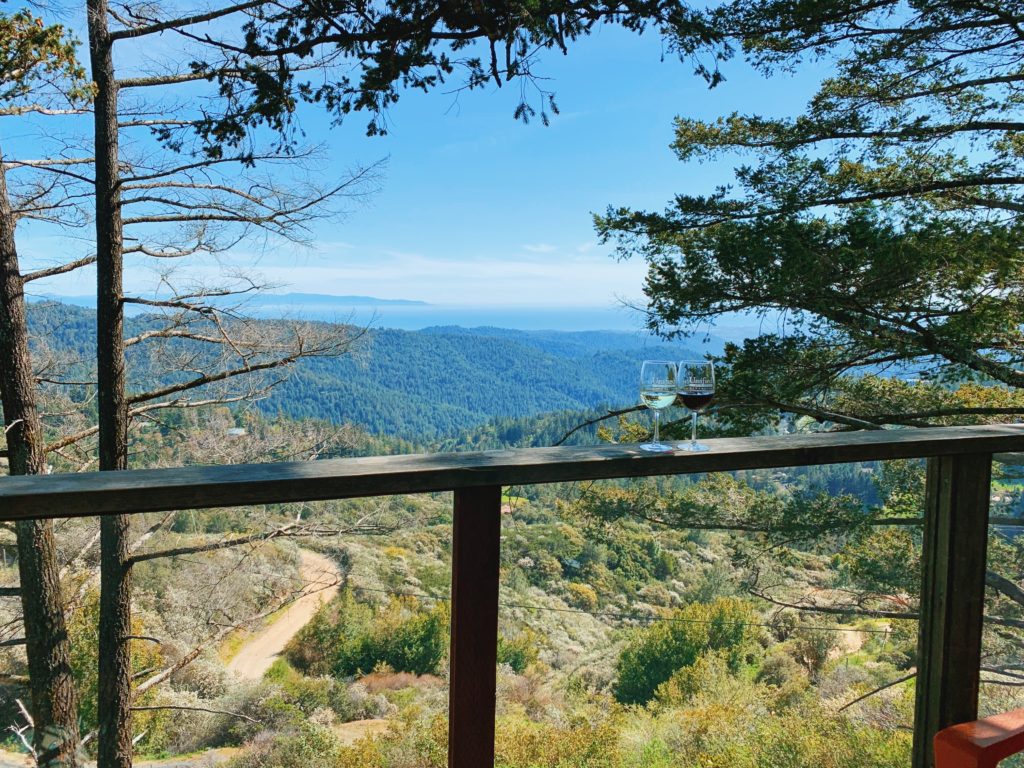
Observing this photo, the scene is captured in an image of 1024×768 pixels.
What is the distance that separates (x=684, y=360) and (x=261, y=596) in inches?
33.3

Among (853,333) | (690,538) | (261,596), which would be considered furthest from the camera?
(853,333)

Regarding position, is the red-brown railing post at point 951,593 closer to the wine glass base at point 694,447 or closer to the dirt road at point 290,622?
the wine glass base at point 694,447

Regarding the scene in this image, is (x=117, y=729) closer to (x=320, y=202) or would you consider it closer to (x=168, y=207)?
(x=168, y=207)

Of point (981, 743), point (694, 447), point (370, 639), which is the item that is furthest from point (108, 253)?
point (981, 743)

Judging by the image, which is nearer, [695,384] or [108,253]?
[695,384]

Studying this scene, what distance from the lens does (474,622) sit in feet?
3.97

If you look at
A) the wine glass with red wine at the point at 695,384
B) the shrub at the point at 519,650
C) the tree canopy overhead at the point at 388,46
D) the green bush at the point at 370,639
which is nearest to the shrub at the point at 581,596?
the shrub at the point at 519,650

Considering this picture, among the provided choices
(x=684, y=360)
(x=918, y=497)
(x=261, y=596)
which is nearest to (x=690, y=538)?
(x=684, y=360)

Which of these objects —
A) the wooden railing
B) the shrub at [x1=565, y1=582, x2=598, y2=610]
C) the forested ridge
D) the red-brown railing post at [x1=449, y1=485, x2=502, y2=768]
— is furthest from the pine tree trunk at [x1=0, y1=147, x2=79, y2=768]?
the forested ridge

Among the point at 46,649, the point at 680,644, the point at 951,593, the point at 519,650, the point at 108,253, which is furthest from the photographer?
the point at 108,253

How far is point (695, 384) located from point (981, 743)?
2.46 feet

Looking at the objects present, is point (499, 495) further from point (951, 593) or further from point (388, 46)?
point (388, 46)

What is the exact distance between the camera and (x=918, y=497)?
1.56 meters

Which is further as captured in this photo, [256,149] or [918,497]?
[256,149]
